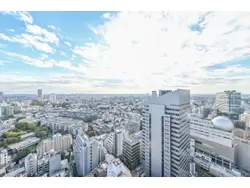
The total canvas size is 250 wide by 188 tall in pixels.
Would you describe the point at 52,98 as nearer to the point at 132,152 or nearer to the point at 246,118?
the point at 132,152

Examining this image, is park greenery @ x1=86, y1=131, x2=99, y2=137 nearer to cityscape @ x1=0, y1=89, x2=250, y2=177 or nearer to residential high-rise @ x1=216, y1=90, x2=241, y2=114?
cityscape @ x1=0, y1=89, x2=250, y2=177

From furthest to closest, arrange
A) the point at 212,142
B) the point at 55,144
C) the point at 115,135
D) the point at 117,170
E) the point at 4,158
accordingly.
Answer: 1. the point at 212,142
2. the point at 115,135
3. the point at 55,144
4. the point at 4,158
5. the point at 117,170

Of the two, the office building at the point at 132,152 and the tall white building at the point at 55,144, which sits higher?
the tall white building at the point at 55,144

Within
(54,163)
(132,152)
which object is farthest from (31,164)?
(132,152)

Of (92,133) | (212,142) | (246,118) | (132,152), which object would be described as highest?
(246,118)

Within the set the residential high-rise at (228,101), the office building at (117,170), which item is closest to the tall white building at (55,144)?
the office building at (117,170)

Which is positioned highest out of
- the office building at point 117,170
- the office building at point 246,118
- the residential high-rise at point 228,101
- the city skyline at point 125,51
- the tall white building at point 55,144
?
the city skyline at point 125,51

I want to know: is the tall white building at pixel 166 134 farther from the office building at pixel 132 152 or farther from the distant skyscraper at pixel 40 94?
the distant skyscraper at pixel 40 94
